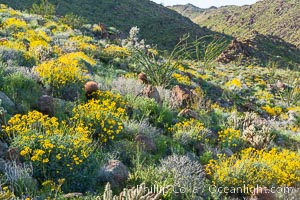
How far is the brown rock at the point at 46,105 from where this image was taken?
507 cm

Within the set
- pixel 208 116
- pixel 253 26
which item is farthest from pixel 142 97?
pixel 253 26

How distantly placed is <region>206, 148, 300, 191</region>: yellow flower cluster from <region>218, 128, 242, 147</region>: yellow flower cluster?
28.8 inches

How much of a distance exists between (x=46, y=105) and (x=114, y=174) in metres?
1.73

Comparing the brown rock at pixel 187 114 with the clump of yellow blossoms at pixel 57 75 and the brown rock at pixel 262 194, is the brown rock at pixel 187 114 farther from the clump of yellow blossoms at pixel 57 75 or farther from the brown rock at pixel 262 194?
the brown rock at pixel 262 194

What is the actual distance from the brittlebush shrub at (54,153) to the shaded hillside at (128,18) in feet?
113

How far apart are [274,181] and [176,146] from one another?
1.45 metres

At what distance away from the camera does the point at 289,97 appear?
14.8 meters

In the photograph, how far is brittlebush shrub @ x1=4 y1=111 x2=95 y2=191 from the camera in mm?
3703

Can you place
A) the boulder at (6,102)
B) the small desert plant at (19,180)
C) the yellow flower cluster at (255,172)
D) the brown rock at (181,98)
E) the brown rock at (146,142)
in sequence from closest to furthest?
the small desert plant at (19,180)
the yellow flower cluster at (255,172)
the boulder at (6,102)
the brown rock at (146,142)
the brown rock at (181,98)

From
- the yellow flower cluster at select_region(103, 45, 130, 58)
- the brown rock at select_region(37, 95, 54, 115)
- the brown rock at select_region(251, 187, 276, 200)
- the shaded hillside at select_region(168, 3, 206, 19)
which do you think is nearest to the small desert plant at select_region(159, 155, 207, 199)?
the brown rock at select_region(251, 187, 276, 200)

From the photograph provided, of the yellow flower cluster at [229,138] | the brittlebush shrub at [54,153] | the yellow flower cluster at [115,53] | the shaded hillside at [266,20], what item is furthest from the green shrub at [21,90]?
the shaded hillside at [266,20]

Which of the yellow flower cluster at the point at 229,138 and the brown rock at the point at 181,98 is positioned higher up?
the brown rock at the point at 181,98

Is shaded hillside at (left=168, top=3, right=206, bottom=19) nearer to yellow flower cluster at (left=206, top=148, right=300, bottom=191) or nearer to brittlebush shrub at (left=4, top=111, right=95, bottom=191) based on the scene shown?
yellow flower cluster at (left=206, top=148, right=300, bottom=191)

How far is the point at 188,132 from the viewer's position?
5.74 meters
